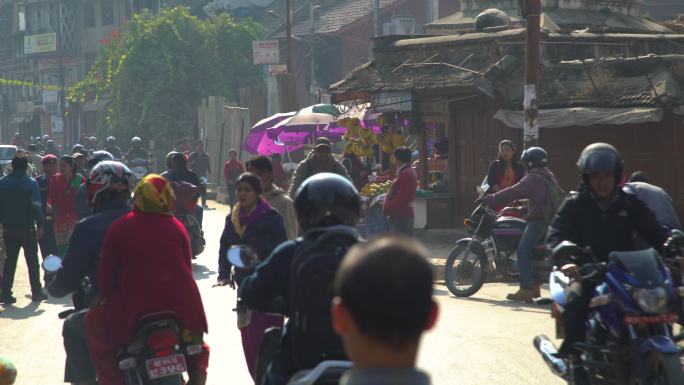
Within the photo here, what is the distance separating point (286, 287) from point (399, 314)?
2209mm

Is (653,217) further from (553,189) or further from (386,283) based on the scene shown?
(553,189)

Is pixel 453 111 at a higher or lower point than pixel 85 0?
lower

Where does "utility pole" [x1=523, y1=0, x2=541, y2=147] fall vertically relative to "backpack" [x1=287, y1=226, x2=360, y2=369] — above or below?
above

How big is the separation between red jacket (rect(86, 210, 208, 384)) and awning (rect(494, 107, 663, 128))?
41.7 feet

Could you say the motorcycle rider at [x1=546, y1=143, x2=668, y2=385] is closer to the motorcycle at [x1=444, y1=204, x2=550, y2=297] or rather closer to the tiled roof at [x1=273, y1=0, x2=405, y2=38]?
the motorcycle at [x1=444, y1=204, x2=550, y2=297]

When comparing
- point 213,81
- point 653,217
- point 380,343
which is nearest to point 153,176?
point 653,217

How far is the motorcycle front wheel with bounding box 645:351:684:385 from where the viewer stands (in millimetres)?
6344

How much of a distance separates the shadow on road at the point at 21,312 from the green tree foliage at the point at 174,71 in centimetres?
3548

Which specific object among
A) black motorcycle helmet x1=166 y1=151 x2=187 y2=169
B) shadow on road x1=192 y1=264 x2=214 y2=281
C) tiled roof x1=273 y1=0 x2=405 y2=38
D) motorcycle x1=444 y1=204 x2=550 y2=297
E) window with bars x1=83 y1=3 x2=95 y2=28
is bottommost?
A: shadow on road x1=192 y1=264 x2=214 y2=281

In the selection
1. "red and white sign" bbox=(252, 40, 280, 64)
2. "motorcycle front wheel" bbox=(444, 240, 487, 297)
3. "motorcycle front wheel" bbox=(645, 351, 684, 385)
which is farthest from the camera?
"red and white sign" bbox=(252, 40, 280, 64)

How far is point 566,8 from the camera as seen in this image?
86.4ft

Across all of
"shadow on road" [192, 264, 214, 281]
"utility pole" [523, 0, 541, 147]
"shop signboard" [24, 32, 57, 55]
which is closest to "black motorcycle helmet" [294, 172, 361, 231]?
"shadow on road" [192, 264, 214, 281]

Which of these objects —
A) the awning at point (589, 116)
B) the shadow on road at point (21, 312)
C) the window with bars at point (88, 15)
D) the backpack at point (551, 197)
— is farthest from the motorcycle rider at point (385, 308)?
the window with bars at point (88, 15)

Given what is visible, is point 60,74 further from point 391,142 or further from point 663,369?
point 663,369
